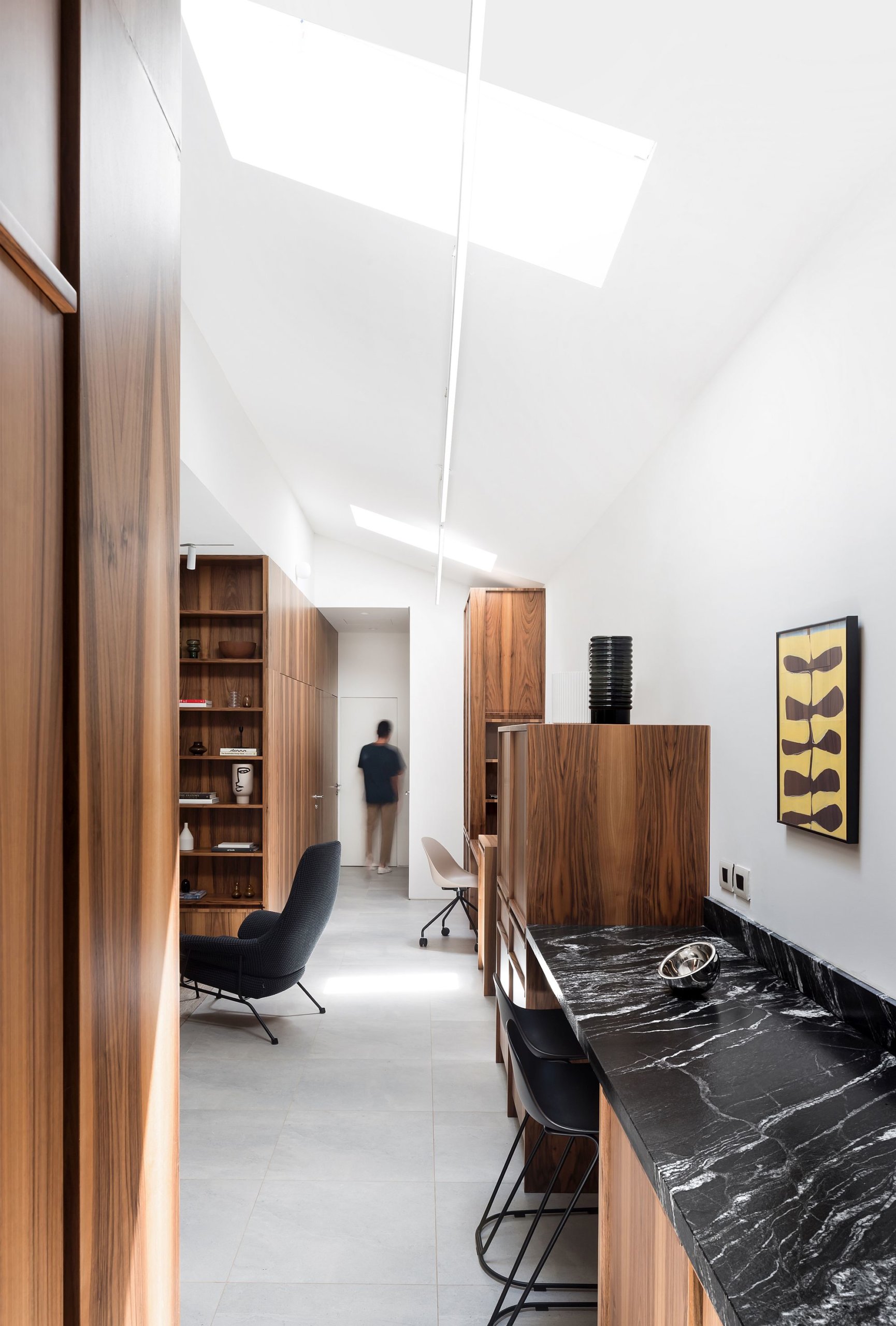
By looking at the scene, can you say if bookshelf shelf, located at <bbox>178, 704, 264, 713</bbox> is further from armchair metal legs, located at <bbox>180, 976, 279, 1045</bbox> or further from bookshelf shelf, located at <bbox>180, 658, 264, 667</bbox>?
armchair metal legs, located at <bbox>180, 976, 279, 1045</bbox>

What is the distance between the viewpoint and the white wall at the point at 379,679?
9.55 meters

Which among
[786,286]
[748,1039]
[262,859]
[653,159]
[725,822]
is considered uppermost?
[653,159]

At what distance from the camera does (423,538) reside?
688cm

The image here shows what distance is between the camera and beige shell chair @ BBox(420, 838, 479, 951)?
20.2ft

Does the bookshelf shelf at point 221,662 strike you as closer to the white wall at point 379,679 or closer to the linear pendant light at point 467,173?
the linear pendant light at point 467,173

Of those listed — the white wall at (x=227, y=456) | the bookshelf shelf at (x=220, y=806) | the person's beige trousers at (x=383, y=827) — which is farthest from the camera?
the person's beige trousers at (x=383, y=827)

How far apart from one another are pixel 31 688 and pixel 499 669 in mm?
6332

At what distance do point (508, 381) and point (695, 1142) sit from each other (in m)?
2.86

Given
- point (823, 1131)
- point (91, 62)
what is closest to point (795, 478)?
point (823, 1131)

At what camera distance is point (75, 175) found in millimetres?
908

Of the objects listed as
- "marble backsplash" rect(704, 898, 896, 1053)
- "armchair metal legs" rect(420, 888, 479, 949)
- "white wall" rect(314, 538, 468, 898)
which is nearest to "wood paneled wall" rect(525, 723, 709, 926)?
"marble backsplash" rect(704, 898, 896, 1053)

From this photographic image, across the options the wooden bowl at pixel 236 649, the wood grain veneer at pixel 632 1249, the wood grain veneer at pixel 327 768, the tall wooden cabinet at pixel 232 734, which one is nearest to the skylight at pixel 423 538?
the tall wooden cabinet at pixel 232 734

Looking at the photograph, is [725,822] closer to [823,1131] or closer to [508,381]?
[823,1131]

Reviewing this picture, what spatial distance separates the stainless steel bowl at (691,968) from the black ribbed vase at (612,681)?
3.03 feet
